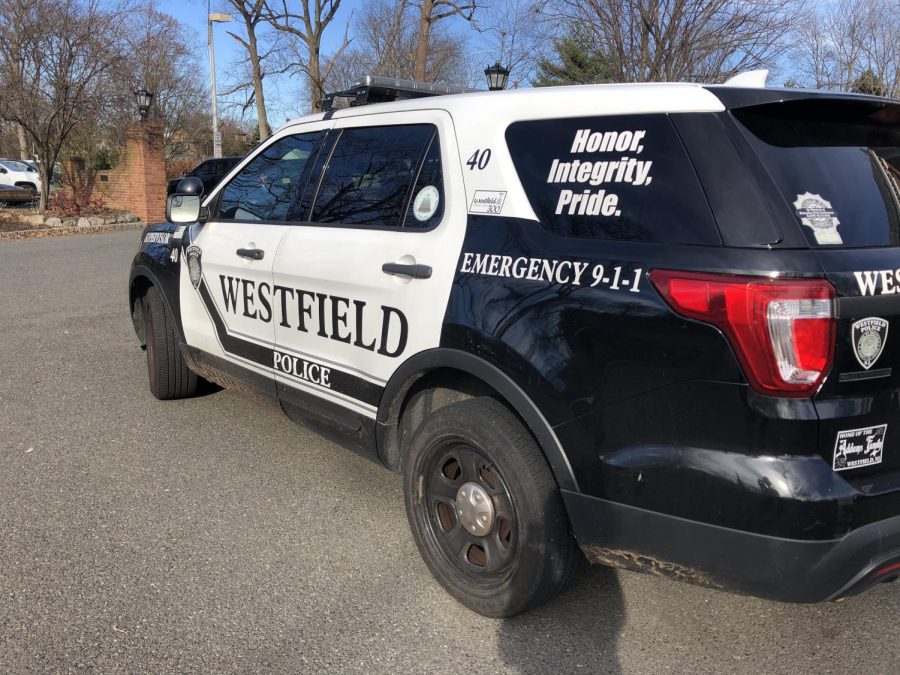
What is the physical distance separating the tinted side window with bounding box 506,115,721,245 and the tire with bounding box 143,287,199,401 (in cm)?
297

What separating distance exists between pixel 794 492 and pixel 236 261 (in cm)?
293

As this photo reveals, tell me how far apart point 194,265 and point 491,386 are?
244cm

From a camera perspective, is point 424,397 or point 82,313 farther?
point 82,313

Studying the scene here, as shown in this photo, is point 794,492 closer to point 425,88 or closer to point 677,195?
point 677,195

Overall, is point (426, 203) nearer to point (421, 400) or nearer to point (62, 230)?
point (421, 400)

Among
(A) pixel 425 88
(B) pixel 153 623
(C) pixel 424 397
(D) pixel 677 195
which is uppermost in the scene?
(A) pixel 425 88

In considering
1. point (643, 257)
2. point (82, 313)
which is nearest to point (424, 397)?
point (643, 257)

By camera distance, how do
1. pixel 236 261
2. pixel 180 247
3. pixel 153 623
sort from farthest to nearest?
pixel 180 247 < pixel 236 261 < pixel 153 623

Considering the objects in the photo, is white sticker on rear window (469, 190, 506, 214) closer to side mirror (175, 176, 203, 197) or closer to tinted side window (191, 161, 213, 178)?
side mirror (175, 176, 203, 197)

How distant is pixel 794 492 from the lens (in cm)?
197

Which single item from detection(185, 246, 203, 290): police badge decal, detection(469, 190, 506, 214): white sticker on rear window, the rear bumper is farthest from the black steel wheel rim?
detection(185, 246, 203, 290): police badge decal

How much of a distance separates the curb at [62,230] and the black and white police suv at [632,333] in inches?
671

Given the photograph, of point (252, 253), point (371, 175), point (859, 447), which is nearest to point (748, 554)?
point (859, 447)

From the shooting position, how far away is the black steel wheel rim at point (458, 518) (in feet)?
8.63
